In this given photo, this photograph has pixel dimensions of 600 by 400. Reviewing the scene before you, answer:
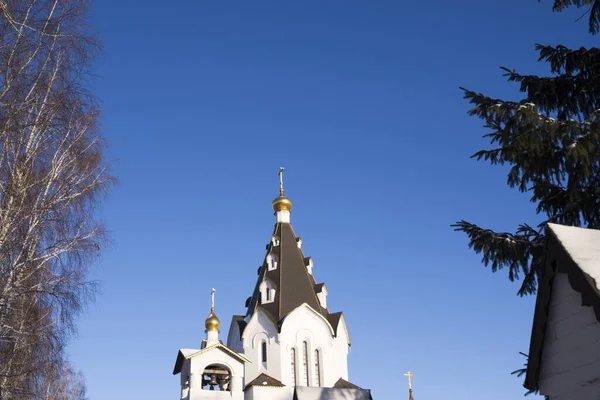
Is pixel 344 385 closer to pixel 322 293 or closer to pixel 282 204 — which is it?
pixel 322 293

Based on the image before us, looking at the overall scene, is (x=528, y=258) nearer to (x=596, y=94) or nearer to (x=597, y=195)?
(x=597, y=195)

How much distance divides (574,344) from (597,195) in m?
3.03

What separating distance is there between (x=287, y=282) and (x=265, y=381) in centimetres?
502

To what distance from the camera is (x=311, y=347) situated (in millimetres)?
27750

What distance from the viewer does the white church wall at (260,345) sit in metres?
26.8

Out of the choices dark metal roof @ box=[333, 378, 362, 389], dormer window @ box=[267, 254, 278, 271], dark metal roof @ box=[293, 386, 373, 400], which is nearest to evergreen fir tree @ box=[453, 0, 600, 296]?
dark metal roof @ box=[293, 386, 373, 400]

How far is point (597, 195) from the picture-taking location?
8242 mm

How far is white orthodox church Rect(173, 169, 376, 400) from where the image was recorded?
2436 centimetres

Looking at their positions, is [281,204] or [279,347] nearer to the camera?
[279,347]

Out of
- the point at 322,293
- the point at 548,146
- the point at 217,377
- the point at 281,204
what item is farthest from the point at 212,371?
the point at 548,146

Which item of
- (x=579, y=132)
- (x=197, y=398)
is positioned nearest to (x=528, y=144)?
(x=579, y=132)

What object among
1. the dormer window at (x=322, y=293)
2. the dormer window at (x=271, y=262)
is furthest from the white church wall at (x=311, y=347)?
the dormer window at (x=271, y=262)

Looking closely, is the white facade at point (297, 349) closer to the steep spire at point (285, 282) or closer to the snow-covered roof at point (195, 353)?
the steep spire at point (285, 282)

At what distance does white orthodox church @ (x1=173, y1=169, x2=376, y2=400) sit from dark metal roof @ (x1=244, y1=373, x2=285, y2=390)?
40 mm
